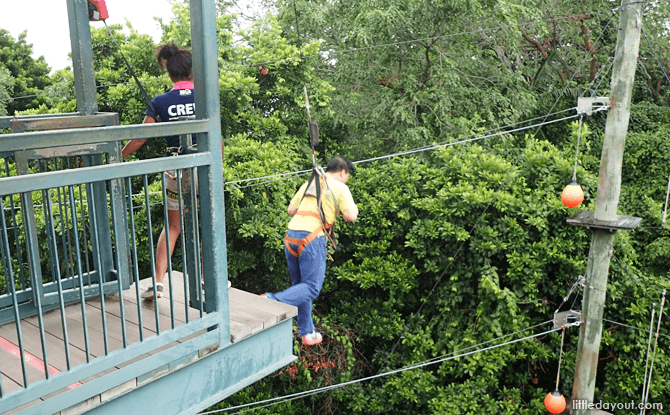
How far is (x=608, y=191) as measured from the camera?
6.66m

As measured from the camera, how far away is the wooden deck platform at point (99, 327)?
102 inches

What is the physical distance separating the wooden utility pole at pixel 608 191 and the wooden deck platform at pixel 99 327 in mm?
4732

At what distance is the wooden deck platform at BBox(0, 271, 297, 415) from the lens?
8.46ft

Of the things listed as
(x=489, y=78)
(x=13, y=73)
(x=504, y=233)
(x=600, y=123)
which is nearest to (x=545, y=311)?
(x=504, y=233)

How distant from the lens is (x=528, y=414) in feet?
25.6

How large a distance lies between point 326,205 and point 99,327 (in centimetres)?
168

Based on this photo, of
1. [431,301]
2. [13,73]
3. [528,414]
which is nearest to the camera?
[528,414]

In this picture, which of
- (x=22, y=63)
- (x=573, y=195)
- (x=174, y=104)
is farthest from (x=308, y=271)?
(x=22, y=63)

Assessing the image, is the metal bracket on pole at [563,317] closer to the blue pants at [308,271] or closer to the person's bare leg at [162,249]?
the blue pants at [308,271]

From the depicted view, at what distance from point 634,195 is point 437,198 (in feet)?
13.3

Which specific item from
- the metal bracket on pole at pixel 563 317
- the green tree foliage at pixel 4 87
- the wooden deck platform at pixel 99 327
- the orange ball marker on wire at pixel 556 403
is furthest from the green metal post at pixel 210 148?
the green tree foliage at pixel 4 87

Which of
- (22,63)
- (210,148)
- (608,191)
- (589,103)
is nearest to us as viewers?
(210,148)

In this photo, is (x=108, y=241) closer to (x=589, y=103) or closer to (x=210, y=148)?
(x=210, y=148)

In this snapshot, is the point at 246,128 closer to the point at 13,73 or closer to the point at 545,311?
the point at 545,311
